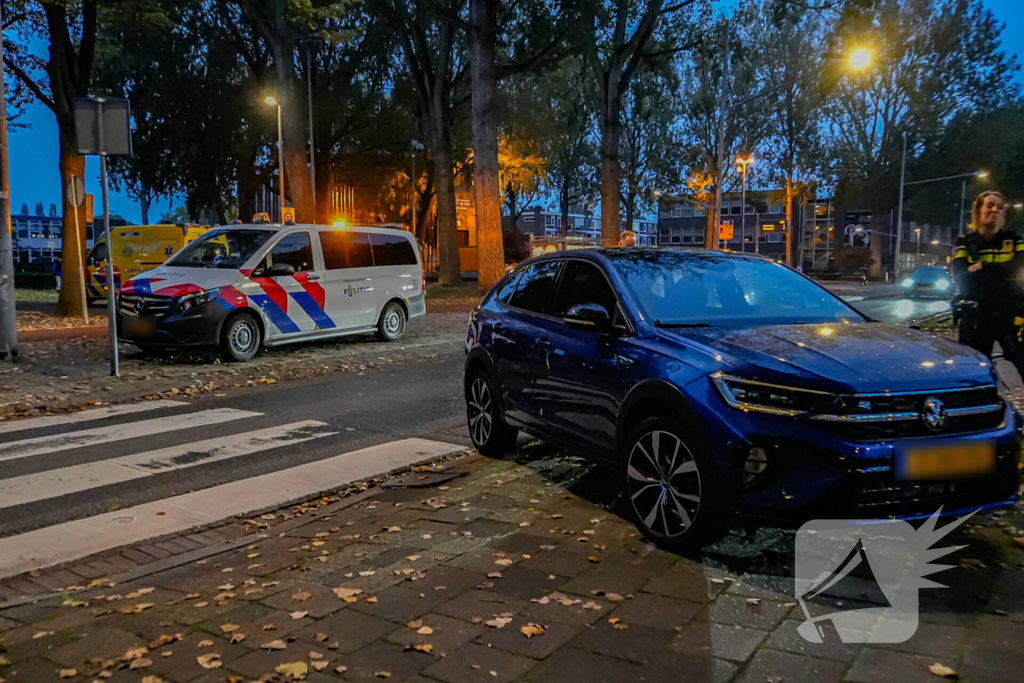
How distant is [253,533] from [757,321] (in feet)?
10.6

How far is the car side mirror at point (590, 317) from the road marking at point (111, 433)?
4.52m

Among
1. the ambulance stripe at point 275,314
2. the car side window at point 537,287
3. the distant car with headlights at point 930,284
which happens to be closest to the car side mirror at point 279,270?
the ambulance stripe at point 275,314

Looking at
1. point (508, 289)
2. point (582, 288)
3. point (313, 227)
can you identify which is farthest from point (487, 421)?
point (313, 227)

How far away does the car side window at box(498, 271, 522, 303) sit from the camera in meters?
6.62

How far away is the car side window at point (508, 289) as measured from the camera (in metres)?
6.62

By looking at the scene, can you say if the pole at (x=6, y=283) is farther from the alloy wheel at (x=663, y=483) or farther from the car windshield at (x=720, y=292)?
the alloy wheel at (x=663, y=483)

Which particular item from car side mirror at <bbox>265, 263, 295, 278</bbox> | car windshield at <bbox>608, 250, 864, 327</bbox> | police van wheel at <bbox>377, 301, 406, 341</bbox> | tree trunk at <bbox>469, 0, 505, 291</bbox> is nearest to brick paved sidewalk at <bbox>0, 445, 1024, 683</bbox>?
car windshield at <bbox>608, 250, 864, 327</bbox>

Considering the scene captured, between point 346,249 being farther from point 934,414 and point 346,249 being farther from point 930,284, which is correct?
point 930,284

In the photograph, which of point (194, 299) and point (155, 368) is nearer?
point (155, 368)

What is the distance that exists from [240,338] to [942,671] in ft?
34.8

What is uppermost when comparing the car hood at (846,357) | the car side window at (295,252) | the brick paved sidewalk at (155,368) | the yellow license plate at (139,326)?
the car side window at (295,252)

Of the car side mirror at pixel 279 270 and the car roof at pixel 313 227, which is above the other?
the car roof at pixel 313 227

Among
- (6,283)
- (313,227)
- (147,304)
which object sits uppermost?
(313,227)

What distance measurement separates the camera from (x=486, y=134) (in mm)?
21500
